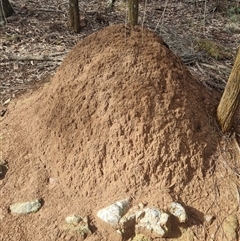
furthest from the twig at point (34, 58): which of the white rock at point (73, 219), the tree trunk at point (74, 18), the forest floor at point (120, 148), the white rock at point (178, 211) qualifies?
the white rock at point (178, 211)

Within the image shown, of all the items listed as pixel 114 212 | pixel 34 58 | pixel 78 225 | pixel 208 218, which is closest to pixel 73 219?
pixel 78 225

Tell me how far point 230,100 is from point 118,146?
1.02 meters

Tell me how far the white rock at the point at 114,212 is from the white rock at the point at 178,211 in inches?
13.2

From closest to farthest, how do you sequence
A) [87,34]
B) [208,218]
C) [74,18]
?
[208,218], [74,18], [87,34]

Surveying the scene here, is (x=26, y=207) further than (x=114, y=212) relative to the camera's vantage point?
Yes

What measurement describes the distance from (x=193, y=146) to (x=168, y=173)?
1.04 ft

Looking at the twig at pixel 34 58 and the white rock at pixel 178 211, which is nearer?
the white rock at pixel 178 211

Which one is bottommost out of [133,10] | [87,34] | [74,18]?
[87,34]

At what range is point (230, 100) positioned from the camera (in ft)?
10.5

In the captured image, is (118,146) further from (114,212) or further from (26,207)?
(26,207)

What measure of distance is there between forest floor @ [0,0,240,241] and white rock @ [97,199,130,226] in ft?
0.22

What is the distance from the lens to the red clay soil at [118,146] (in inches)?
117

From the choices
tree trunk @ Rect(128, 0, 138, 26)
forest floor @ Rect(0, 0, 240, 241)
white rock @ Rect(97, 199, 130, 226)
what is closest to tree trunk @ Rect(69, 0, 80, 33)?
tree trunk @ Rect(128, 0, 138, 26)

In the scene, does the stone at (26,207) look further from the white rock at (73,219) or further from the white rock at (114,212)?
the white rock at (114,212)
